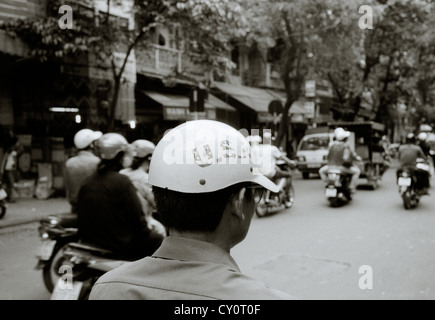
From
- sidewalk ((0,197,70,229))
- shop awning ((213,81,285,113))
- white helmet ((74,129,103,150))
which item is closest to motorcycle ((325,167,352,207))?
sidewalk ((0,197,70,229))

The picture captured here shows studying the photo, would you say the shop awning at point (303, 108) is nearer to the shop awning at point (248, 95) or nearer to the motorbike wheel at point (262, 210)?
A: the shop awning at point (248, 95)

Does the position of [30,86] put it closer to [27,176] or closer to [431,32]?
[27,176]

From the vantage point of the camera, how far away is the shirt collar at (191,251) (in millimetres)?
1353

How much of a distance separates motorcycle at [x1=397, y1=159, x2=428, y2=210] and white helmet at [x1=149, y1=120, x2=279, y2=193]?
995cm

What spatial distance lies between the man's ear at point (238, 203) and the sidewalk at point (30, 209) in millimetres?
8458

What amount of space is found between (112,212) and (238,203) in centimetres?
263

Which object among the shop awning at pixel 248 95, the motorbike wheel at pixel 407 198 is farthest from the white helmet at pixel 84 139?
A: the shop awning at pixel 248 95

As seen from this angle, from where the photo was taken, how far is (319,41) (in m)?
18.6

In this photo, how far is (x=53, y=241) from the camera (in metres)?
4.91

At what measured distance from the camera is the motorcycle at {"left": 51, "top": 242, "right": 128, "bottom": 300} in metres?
3.80

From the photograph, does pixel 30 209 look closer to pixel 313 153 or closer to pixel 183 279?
pixel 183 279

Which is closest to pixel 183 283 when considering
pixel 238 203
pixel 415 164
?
pixel 238 203

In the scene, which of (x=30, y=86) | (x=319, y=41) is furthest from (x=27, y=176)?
(x=319, y=41)
